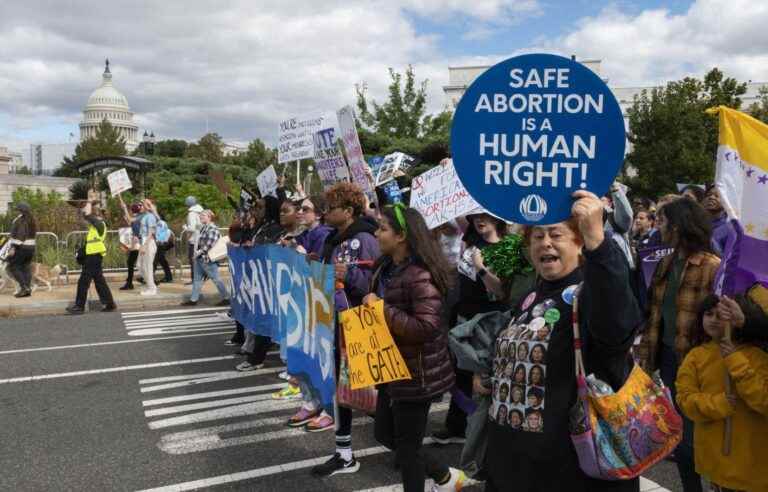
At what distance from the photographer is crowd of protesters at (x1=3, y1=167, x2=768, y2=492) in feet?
6.80

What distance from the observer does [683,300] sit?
3.68 meters

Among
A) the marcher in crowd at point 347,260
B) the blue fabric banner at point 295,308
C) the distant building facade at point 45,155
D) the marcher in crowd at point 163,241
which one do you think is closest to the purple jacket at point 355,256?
the marcher in crowd at point 347,260

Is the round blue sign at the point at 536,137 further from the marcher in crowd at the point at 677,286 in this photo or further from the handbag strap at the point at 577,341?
the marcher in crowd at the point at 677,286

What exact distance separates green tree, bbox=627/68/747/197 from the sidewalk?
60.9 feet

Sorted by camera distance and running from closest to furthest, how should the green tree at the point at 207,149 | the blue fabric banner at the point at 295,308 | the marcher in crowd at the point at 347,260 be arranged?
the marcher in crowd at the point at 347,260, the blue fabric banner at the point at 295,308, the green tree at the point at 207,149

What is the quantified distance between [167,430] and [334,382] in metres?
1.76

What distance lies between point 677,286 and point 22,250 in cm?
1198

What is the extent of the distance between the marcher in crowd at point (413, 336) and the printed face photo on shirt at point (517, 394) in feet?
3.98

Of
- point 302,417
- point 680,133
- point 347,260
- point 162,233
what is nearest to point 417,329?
point 347,260

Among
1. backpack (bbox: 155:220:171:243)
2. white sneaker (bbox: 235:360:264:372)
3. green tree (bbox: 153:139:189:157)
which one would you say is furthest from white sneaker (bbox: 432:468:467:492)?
green tree (bbox: 153:139:189:157)

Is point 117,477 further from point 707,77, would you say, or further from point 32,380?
point 707,77

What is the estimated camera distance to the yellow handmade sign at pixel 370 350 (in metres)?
3.43

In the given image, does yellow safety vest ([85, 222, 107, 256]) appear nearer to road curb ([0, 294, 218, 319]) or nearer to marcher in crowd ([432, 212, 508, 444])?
→ road curb ([0, 294, 218, 319])

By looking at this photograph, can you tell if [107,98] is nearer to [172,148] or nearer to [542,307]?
[172,148]
